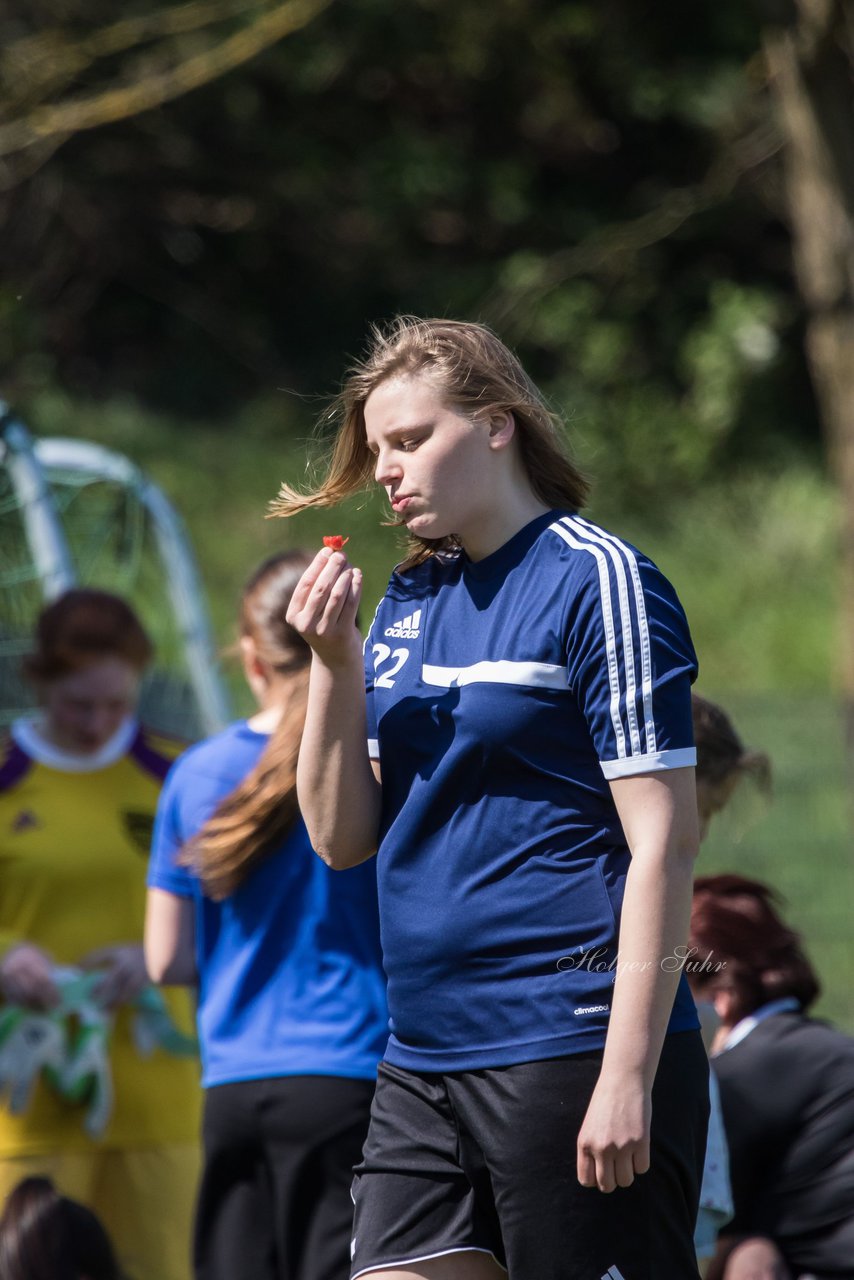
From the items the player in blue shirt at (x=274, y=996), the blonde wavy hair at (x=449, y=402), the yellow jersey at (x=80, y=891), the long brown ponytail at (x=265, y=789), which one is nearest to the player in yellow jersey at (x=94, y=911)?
the yellow jersey at (x=80, y=891)

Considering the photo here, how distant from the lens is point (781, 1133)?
3.00 meters

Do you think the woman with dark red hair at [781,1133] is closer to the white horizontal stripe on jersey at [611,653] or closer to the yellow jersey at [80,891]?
the white horizontal stripe on jersey at [611,653]

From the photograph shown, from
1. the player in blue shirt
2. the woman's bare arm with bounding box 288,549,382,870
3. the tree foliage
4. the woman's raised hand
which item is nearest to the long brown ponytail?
the player in blue shirt

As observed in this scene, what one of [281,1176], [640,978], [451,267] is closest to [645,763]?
[640,978]

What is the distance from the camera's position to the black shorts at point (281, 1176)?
3100 mm

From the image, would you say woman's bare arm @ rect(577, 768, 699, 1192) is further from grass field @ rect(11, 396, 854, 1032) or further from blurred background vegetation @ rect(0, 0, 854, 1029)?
blurred background vegetation @ rect(0, 0, 854, 1029)

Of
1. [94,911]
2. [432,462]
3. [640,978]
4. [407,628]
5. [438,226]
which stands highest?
[438,226]

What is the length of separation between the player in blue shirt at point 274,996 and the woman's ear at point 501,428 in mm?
1026

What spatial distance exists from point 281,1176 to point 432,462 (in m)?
1.61

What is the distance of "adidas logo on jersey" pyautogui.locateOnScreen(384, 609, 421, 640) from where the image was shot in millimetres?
2350

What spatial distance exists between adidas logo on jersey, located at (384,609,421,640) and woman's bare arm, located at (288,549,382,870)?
7 cm

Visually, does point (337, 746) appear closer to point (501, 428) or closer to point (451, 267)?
point (501, 428)

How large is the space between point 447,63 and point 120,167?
3.47 m

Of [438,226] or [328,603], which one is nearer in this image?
[328,603]
